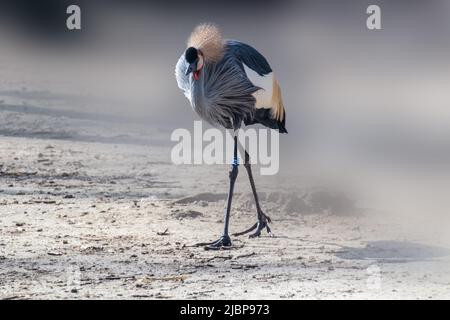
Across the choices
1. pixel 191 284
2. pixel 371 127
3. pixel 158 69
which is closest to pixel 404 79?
pixel 371 127

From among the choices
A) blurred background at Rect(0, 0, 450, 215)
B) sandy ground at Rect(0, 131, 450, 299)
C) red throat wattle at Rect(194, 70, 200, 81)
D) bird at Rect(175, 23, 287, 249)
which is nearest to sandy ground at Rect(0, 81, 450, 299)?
sandy ground at Rect(0, 131, 450, 299)

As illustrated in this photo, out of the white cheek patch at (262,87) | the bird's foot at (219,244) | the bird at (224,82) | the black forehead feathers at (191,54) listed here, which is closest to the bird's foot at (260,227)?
the bird at (224,82)

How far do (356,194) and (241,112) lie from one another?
1.67 meters

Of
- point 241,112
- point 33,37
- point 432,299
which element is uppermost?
point 33,37

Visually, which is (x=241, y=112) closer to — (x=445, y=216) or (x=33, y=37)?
(x=445, y=216)

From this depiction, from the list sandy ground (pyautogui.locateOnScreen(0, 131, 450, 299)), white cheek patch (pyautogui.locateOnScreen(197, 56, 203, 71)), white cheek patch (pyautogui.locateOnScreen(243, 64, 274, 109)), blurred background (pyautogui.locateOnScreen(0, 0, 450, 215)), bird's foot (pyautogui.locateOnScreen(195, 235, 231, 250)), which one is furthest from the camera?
blurred background (pyautogui.locateOnScreen(0, 0, 450, 215))

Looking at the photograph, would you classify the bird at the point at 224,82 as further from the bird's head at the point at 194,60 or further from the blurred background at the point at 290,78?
the blurred background at the point at 290,78

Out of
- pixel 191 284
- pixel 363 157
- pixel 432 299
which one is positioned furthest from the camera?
pixel 363 157

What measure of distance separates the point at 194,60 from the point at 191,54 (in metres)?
0.05

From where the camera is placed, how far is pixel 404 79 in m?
13.0

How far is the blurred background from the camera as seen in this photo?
9.68 meters

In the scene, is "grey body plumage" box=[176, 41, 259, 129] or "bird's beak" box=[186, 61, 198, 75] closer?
"bird's beak" box=[186, 61, 198, 75]

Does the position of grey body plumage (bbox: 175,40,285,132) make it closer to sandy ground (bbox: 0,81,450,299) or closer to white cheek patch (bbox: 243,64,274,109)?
white cheek patch (bbox: 243,64,274,109)

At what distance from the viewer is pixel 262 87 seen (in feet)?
22.0
